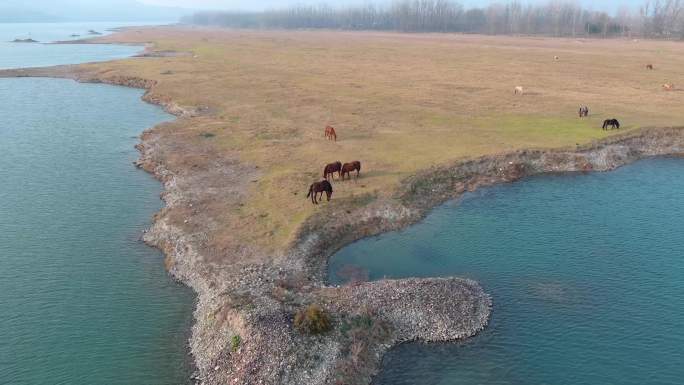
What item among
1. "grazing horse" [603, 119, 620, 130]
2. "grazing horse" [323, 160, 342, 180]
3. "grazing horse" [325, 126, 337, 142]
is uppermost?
"grazing horse" [603, 119, 620, 130]

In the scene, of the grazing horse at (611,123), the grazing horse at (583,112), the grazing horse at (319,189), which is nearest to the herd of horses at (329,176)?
the grazing horse at (319,189)

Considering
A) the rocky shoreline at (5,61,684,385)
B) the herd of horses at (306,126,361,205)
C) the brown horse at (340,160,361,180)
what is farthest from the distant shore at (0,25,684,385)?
the brown horse at (340,160,361,180)

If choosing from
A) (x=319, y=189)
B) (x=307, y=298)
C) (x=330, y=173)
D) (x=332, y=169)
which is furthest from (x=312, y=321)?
(x=330, y=173)

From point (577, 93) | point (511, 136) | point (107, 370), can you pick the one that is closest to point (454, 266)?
point (107, 370)

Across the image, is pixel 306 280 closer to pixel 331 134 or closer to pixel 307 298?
pixel 307 298

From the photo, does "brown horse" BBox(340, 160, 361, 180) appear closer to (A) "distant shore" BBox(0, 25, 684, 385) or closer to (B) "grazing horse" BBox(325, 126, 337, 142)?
(A) "distant shore" BBox(0, 25, 684, 385)

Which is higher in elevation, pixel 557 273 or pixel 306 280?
pixel 557 273
